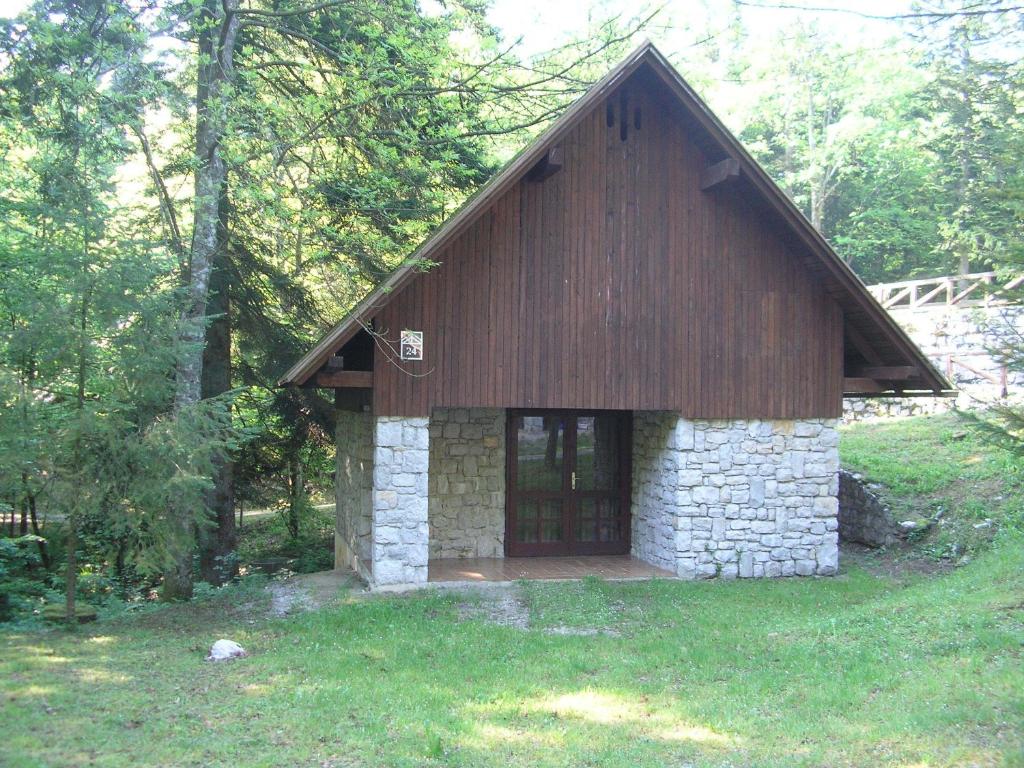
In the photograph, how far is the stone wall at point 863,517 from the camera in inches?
490

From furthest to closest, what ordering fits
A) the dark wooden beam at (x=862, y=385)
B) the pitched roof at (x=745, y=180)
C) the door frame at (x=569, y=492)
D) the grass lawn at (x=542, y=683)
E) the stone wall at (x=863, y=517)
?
the stone wall at (x=863, y=517)
the door frame at (x=569, y=492)
the dark wooden beam at (x=862, y=385)
the pitched roof at (x=745, y=180)
the grass lawn at (x=542, y=683)

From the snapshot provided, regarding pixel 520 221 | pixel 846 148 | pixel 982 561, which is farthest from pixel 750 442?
pixel 846 148

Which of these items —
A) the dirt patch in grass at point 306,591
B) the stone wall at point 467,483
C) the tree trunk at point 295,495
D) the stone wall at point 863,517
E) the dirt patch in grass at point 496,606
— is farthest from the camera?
the tree trunk at point 295,495

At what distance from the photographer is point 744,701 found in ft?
20.2

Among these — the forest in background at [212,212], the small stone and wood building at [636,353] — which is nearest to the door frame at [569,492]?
the small stone and wood building at [636,353]

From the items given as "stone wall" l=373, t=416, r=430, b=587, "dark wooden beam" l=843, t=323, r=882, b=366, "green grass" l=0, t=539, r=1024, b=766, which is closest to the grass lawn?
"green grass" l=0, t=539, r=1024, b=766

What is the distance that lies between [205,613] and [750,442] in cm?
686

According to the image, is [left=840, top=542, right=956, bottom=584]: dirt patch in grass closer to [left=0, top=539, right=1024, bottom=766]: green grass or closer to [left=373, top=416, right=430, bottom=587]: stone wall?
[left=0, top=539, right=1024, bottom=766]: green grass

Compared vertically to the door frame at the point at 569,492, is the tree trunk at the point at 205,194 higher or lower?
higher

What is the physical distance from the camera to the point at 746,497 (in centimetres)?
1090

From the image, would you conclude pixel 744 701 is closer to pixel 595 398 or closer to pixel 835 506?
pixel 595 398

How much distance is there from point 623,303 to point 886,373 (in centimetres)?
369

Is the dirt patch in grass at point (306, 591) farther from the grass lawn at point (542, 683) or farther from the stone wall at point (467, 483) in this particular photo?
the stone wall at point (467, 483)

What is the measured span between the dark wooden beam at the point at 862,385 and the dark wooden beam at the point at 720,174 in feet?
10.4
